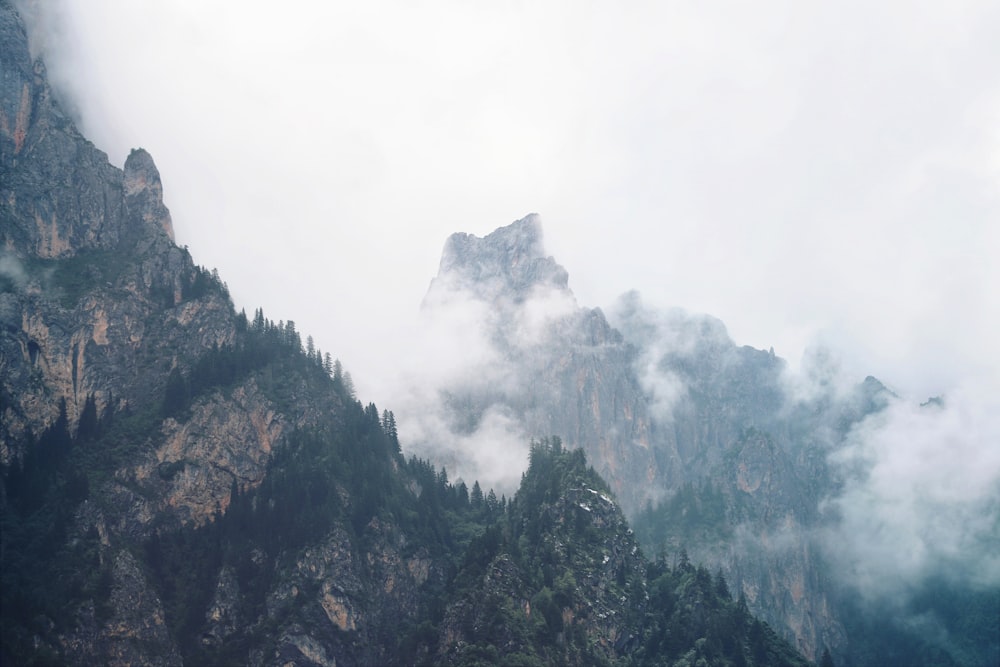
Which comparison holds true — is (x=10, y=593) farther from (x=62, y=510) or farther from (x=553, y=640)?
(x=553, y=640)

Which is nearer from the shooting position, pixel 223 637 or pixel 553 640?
pixel 223 637

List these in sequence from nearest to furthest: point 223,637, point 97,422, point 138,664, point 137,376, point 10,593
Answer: point 10,593, point 138,664, point 223,637, point 97,422, point 137,376

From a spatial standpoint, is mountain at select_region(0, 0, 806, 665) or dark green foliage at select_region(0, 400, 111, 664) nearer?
dark green foliage at select_region(0, 400, 111, 664)

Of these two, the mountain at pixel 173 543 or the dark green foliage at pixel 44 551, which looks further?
the mountain at pixel 173 543

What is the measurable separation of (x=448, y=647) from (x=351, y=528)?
113ft

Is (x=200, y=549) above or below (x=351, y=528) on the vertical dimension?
below

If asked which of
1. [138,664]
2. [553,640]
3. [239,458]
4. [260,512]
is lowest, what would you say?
[138,664]

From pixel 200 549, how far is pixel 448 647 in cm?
5323

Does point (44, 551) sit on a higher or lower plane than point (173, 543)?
lower

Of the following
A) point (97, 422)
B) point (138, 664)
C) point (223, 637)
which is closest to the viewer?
point (138, 664)

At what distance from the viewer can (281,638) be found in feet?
563

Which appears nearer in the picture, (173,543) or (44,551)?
(44,551)

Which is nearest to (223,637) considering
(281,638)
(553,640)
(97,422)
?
(281,638)

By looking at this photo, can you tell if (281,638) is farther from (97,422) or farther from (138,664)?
(97,422)
